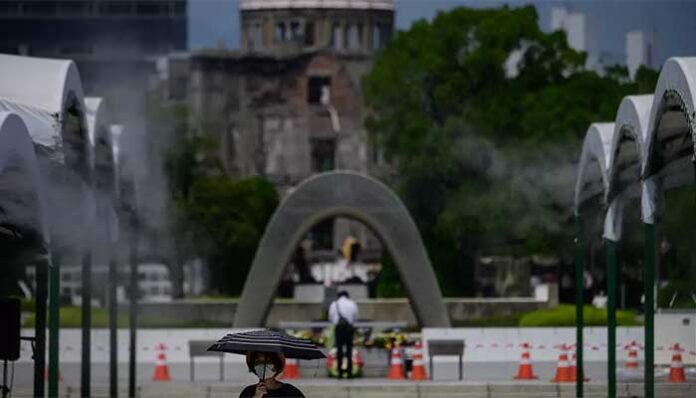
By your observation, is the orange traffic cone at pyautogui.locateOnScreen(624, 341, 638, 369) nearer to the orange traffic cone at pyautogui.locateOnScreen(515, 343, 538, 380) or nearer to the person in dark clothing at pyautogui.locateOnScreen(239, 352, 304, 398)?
the orange traffic cone at pyautogui.locateOnScreen(515, 343, 538, 380)

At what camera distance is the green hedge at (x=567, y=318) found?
193 feet

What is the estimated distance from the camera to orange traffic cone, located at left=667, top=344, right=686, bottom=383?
37.3 metres

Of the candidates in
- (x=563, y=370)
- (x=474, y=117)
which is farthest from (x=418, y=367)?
(x=474, y=117)

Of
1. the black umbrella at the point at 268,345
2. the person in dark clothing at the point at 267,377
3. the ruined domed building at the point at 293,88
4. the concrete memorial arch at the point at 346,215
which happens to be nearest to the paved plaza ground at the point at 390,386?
the concrete memorial arch at the point at 346,215

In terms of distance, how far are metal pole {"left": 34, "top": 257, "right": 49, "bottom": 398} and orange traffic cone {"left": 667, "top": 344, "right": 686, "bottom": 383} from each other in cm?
950

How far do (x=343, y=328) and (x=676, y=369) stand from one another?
7.95 metres

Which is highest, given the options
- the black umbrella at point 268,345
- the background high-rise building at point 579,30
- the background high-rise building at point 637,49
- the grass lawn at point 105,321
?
the background high-rise building at point 579,30

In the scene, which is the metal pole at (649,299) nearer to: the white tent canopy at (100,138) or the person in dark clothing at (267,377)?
the white tent canopy at (100,138)

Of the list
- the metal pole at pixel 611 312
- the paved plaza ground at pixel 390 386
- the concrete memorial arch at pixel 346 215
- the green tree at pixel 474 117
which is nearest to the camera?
the metal pole at pixel 611 312

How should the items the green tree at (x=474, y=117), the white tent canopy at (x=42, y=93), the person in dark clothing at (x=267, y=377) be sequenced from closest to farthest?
1. the person in dark clothing at (x=267, y=377)
2. the white tent canopy at (x=42, y=93)
3. the green tree at (x=474, y=117)

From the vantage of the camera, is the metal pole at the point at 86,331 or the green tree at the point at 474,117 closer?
the metal pole at the point at 86,331

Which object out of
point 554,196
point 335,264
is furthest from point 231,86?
point 554,196

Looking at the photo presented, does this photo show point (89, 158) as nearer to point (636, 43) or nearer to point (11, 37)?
point (636, 43)

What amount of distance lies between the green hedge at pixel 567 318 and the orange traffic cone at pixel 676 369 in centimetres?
1530
